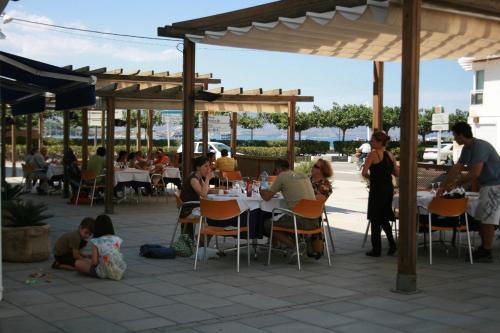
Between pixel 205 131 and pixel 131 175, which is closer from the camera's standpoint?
pixel 131 175

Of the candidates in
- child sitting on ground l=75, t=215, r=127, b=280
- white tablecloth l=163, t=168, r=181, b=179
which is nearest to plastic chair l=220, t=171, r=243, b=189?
white tablecloth l=163, t=168, r=181, b=179

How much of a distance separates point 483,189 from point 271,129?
53857 millimetres

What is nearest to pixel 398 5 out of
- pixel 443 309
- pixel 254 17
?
pixel 254 17

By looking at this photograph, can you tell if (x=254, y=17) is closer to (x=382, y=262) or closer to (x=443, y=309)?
(x=382, y=262)

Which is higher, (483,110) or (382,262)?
(483,110)

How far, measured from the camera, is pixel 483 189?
771cm

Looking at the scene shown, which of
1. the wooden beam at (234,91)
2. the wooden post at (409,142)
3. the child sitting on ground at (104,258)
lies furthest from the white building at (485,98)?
the child sitting on ground at (104,258)

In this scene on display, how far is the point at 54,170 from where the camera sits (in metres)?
16.2

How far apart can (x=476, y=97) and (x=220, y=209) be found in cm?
3204

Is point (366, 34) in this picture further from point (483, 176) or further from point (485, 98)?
point (485, 98)

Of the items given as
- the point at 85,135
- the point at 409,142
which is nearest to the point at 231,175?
the point at 85,135

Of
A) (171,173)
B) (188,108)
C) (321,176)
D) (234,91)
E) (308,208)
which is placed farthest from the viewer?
(234,91)

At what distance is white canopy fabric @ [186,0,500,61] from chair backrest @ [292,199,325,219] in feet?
6.53

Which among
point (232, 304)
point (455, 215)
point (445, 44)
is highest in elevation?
point (445, 44)
